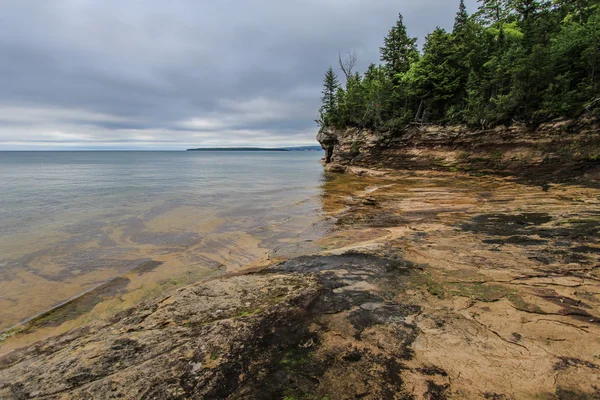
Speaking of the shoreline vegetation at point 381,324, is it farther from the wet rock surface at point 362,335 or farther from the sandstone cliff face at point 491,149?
the sandstone cliff face at point 491,149

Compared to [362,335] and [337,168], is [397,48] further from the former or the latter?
[362,335]

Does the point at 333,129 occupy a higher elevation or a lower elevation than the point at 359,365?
higher

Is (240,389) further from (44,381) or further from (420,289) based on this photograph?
(420,289)

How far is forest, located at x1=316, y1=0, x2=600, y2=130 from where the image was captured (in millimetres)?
19094

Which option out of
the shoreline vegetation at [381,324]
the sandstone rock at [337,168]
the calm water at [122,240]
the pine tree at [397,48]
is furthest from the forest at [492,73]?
the calm water at [122,240]

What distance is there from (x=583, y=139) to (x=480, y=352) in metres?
23.4

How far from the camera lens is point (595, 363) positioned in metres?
2.83

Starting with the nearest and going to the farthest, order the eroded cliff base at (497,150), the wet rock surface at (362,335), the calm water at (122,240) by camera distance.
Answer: the wet rock surface at (362,335)
the calm water at (122,240)
the eroded cliff base at (497,150)

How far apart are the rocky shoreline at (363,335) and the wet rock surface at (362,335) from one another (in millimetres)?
19

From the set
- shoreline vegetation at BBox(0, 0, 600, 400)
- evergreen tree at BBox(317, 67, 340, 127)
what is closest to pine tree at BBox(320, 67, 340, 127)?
evergreen tree at BBox(317, 67, 340, 127)

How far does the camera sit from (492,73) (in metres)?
23.6

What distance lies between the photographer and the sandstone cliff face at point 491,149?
711 inches

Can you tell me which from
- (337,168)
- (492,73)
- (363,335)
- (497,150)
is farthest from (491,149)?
(363,335)

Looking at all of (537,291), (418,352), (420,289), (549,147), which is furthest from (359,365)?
(549,147)
